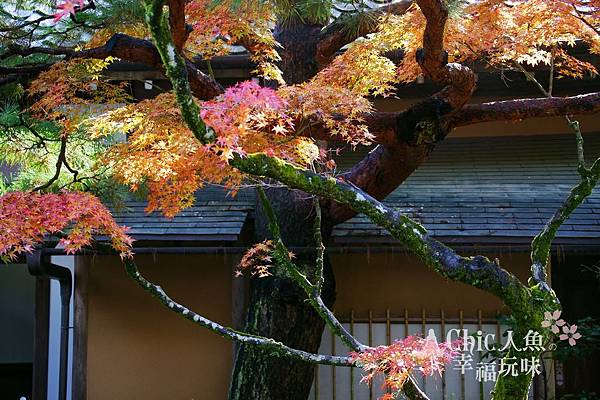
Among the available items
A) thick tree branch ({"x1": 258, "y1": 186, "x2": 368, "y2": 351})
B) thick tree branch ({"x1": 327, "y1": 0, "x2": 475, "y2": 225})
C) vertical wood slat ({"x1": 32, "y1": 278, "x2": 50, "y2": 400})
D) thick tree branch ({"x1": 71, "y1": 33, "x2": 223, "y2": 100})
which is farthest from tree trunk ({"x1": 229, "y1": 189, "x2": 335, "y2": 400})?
vertical wood slat ({"x1": 32, "y1": 278, "x2": 50, "y2": 400})

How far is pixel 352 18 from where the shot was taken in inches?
207

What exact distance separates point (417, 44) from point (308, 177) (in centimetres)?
245

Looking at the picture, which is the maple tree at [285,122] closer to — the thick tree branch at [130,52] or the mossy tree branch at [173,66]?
the thick tree branch at [130,52]

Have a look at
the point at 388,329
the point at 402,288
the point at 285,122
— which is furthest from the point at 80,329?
the point at 285,122

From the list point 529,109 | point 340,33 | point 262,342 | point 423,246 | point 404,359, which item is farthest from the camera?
point 340,33

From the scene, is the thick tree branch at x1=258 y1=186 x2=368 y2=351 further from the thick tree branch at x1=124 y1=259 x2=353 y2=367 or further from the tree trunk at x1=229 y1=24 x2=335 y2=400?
the tree trunk at x1=229 y1=24 x2=335 y2=400

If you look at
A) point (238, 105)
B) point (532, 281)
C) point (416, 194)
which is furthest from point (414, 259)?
point (238, 105)

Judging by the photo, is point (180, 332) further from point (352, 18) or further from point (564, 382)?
point (564, 382)

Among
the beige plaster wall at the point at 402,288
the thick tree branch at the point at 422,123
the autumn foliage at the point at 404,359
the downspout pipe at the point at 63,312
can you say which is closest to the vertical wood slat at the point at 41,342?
the downspout pipe at the point at 63,312

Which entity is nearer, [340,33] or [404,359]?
[404,359]

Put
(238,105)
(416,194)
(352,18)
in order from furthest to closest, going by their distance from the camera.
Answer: (416,194) < (352,18) < (238,105)

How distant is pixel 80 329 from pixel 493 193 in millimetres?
4700

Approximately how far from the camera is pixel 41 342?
746 cm

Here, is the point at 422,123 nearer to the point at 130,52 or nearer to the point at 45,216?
the point at 130,52
